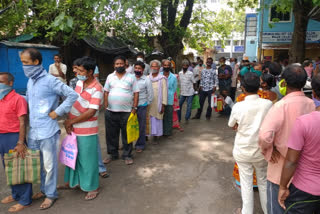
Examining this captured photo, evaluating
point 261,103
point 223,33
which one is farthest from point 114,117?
point 223,33

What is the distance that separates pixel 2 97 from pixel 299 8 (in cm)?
866

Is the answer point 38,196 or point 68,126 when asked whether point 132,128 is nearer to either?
point 68,126

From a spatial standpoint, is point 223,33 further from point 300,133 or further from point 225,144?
point 300,133

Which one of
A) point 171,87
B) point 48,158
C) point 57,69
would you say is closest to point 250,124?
point 48,158

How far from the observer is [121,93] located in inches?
168

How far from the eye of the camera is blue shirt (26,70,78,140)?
3.03m

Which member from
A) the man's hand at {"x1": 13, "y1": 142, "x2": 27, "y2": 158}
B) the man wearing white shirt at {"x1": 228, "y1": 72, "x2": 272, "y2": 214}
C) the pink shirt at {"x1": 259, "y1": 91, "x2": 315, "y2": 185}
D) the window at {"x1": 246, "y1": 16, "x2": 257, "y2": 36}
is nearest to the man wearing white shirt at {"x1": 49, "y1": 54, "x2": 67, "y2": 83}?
the man's hand at {"x1": 13, "y1": 142, "x2": 27, "y2": 158}

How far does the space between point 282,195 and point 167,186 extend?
1.98 meters

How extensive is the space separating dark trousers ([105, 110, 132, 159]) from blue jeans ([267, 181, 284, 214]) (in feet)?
8.63

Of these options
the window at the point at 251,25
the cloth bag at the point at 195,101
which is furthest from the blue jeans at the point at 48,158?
the window at the point at 251,25

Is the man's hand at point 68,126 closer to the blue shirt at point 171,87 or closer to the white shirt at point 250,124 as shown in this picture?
the white shirt at point 250,124

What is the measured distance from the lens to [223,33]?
16828 millimetres

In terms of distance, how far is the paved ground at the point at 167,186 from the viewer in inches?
125

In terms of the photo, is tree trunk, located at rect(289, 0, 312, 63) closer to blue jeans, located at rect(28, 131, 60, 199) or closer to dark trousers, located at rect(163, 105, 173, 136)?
dark trousers, located at rect(163, 105, 173, 136)
